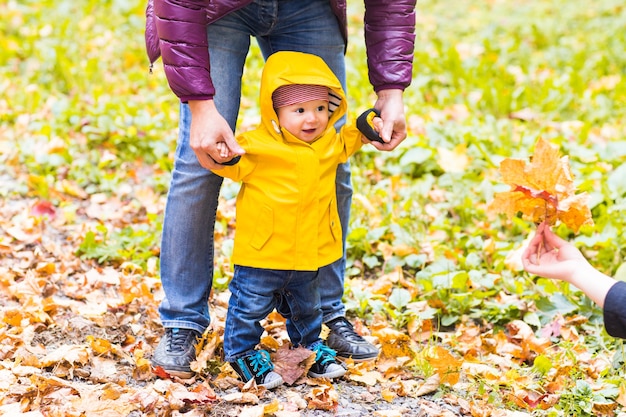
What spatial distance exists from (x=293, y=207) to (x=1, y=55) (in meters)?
4.41

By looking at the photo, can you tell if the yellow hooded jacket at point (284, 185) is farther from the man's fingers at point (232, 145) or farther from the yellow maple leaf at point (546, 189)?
the yellow maple leaf at point (546, 189)

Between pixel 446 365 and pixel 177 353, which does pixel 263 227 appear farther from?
pixel 446 365

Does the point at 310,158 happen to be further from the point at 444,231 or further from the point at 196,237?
the point at 444,231

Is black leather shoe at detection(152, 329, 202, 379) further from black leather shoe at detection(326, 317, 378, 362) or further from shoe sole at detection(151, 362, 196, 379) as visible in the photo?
black leather shoe at detection(326, 317, 378, 362)

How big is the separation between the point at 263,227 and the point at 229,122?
37cm

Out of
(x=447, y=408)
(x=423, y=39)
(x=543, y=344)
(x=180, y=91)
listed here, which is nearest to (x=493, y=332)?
(x=543, y=344)

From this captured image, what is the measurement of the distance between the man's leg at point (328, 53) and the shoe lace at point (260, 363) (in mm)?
300

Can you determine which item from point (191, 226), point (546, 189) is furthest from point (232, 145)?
point (546, 189)

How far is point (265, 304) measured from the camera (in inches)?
93.5

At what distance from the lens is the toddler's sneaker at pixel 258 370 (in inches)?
94.7

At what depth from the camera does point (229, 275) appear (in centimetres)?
330

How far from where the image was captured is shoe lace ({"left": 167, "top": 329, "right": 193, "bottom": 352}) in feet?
8.20

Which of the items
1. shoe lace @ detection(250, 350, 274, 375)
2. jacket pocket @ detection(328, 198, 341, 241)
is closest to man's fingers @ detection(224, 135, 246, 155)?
jacket pocket @ detection(328, 198, 341, 241)

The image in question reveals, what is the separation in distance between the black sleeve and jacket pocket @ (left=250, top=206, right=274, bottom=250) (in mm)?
961
